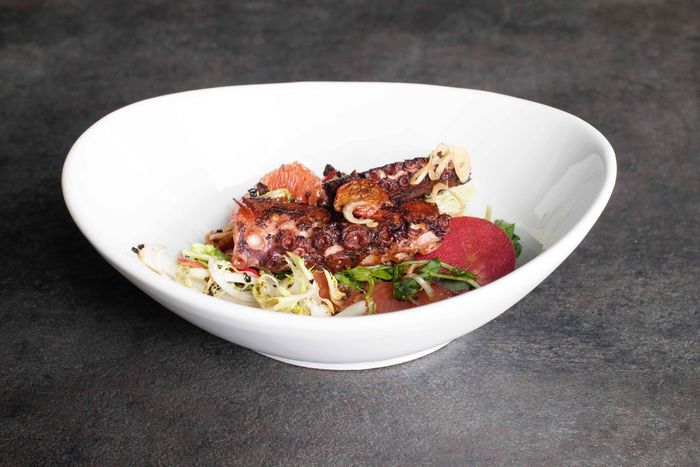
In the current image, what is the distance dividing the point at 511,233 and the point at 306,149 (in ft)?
3.00

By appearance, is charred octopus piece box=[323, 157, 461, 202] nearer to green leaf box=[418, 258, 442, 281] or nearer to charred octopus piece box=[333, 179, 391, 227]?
charred octopus piece box=[333, 179, 391, 227]

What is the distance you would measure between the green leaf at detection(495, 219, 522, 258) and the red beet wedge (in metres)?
0.09

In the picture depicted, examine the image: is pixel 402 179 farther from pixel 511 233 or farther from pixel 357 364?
pixel 357 364

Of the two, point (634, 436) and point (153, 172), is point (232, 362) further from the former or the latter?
point (634, 436)

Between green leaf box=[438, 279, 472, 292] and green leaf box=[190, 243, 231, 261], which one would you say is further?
green leaf box=[190, 243, 231, 261]

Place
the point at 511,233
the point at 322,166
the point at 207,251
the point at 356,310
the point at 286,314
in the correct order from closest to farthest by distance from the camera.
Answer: the point at 286,314
the point at 356,310
the point at 207,251
the point at 511,233
the point at 322,166

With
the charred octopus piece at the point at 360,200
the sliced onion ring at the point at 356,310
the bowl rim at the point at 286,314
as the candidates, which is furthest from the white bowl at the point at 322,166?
the charred octopus piece at the point at 360,200

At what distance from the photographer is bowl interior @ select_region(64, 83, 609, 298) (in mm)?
2836

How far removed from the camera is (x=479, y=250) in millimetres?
2775

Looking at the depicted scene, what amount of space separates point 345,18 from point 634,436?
13.2 feet

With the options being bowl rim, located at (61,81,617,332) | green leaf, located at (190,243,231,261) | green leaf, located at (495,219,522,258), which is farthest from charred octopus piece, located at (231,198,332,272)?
green leaf, located at (495,219,522,258)

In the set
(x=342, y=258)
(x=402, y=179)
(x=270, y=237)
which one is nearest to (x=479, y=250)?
(x=402, y=179)

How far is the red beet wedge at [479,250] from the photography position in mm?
2729

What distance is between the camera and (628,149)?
13.6ft
